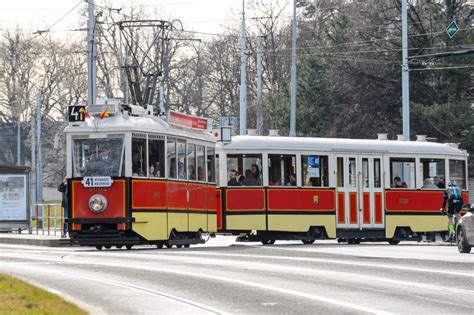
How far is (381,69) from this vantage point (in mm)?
62281

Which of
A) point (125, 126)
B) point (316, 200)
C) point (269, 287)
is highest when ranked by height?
point (125, 126)

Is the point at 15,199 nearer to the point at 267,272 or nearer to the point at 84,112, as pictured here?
the point at 84,112

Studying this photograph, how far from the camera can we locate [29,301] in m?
16.1

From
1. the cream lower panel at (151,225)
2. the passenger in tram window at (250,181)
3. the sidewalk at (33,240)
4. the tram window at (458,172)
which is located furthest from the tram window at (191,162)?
the tram window at (458,172)

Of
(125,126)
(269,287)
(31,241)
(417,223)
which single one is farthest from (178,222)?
(269,287)

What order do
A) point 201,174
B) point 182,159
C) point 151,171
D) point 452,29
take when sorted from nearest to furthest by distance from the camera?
point 151,171 → point 182,159 → point 201,174 → point 452,29

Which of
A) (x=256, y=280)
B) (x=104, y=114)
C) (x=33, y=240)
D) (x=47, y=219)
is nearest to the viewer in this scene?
(x=256, y=280)

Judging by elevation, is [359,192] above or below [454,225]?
above

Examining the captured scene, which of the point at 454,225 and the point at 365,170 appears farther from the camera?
the point at 365,170

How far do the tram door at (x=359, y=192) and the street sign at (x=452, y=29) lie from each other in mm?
15374

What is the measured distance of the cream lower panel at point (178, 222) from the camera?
32156 mm

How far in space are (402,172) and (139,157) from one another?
9.97m

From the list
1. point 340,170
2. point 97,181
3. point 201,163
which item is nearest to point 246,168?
point 201,163

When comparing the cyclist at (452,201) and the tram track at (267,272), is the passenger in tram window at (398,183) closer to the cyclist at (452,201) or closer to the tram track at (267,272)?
the cyclist at (452,201)
